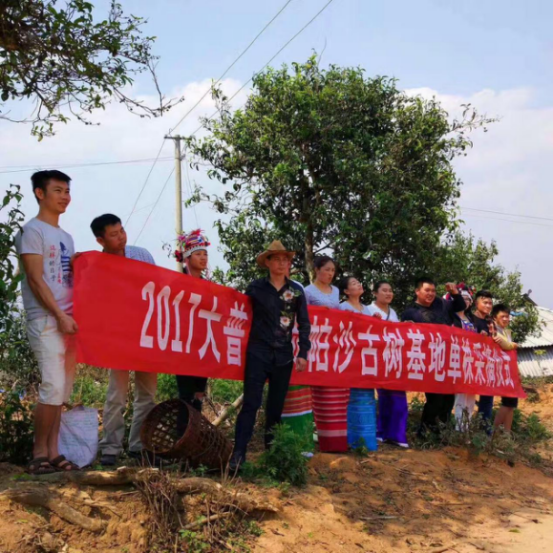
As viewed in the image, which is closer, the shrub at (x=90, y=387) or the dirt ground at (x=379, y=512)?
the dirt ground at (x=379, y=512)

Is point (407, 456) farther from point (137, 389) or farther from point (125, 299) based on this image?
point (125, 299)

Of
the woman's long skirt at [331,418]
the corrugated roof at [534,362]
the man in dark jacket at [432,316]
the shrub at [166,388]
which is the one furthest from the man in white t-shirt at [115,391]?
the corrugated roof at [534,362]

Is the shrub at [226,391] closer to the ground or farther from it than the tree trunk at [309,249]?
closer to the ground

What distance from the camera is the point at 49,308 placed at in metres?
4.40

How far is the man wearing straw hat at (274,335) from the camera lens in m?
5.42

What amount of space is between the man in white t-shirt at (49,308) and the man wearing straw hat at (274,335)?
1.46m

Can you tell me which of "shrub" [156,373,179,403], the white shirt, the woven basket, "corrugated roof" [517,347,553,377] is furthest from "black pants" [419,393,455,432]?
"corrugated roof" [517,347,553,377]

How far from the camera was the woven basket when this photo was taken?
466cm

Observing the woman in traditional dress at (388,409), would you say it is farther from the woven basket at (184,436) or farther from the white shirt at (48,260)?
the white shirt at (48,260)

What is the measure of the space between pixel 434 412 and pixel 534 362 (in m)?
22.4

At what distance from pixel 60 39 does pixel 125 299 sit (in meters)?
2.13

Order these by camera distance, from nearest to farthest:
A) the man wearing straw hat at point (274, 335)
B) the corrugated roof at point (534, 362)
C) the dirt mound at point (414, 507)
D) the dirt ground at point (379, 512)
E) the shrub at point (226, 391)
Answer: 1. the dirt ground at point (379, 512)
2. the dirt mound at point (414, 507)
3. the man wearing straw hat at point (274, 335)
4. the shrub at point (226, 391)
5. the corrugated roof at point (534, 362)

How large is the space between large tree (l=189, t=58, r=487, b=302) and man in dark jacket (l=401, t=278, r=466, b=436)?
58.9 inches

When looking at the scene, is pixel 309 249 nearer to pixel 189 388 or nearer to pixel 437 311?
pixel 437 311
